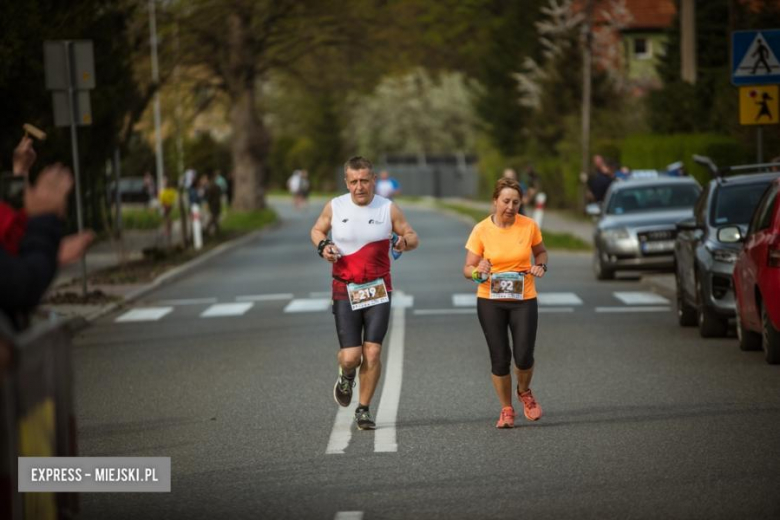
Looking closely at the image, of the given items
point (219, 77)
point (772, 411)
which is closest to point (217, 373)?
point (772, 411)

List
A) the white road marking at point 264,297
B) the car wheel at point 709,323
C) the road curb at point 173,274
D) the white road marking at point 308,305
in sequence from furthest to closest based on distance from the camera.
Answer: the white road marking at point 264,297 < the road curb at point 173,274 < the white road marking at point 308,305 < the car wheel at point 709,323

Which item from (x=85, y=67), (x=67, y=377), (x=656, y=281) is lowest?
(x=656, y=281)

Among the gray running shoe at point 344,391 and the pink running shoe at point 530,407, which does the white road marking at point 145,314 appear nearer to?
the gray running shoe at point 344,391

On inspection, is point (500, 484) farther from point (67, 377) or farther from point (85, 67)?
point (85, 67)

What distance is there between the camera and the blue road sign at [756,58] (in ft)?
61.1

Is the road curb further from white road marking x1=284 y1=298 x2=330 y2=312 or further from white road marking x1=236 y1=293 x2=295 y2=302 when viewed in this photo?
white road marking x1=284 y1=298 x2=330 y2=312

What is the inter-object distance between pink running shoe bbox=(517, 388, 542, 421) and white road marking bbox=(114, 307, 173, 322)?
1041 centimetres

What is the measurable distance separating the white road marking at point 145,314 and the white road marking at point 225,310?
0.56 meters

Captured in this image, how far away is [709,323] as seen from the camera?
619 inches

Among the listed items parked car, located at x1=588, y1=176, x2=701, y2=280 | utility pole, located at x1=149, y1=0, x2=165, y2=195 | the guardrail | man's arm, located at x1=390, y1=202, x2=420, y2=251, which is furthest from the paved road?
utility pole, located at x1=149, y1=0, x2=165, y2=195

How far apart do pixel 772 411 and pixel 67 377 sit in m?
6.21

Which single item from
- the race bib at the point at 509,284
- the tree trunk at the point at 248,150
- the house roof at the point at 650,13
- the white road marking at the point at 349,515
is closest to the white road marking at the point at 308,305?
the race bib at the point at 509,284

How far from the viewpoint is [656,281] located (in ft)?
76.5

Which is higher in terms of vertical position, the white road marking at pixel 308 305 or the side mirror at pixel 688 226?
the side mirror at pixel 688 226
